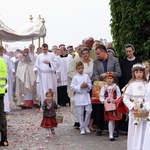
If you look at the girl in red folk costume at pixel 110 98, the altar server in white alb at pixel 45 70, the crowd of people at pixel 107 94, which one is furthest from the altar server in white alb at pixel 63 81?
the girl in red folk costume at pixel 110 98

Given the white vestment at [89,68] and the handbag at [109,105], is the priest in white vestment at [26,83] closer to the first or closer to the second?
the white vestment at [89,68]

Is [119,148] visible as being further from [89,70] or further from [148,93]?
[89,70]

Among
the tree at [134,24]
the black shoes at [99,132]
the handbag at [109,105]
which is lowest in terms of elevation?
the black shoes at [99,132]

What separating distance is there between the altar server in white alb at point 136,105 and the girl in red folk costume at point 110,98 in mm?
1505

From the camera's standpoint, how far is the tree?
34.9ft

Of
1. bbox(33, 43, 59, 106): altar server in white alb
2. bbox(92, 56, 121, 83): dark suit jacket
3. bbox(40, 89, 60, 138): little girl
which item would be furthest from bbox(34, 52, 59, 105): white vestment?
bbox(40, 89, 60, 138): little girl

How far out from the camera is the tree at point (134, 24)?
34.9ft

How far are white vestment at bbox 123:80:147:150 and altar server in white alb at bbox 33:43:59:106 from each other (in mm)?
7577

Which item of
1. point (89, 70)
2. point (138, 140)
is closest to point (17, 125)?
point (89, 70)

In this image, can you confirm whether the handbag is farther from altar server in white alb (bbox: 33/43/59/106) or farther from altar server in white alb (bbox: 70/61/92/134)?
altar server in white alb (bbox: 33/43/59/106)

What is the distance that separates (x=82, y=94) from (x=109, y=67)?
84 centimetres

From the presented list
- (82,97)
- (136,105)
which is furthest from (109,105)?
(136,105)

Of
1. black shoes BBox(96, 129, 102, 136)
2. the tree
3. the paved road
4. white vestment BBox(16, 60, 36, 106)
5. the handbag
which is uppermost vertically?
the tree

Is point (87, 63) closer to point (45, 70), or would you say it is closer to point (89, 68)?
point (89, 68)
